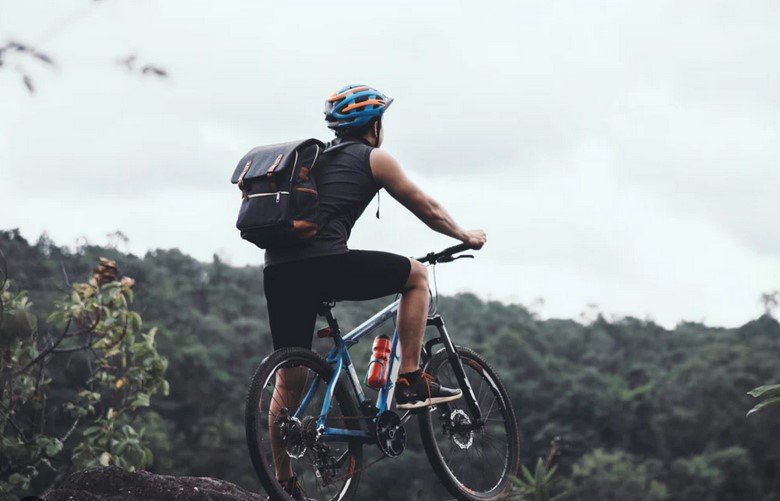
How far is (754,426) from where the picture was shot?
49.0 meters

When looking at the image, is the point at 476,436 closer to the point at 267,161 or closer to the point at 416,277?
the point at 416,277

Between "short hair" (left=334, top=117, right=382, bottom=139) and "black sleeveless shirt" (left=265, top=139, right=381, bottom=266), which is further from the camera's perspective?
"short hair" (left=334, top=117, right=382, bottom=139)

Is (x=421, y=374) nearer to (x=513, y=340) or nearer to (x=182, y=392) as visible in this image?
(x=182, y=392)

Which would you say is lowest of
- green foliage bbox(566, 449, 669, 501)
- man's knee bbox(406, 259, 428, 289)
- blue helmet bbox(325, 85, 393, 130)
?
green foliage bbox(566, 449, 669, 501)

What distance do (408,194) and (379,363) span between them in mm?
836

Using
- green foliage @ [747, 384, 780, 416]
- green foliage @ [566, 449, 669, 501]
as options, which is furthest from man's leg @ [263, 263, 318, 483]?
green foliage @ [566, 449, 669, 501]

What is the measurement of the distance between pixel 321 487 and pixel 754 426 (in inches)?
1819

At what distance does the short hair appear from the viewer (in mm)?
5406

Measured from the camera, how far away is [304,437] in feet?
17.1

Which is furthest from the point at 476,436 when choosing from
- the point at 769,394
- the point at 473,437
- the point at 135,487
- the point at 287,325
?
the point at 769,394

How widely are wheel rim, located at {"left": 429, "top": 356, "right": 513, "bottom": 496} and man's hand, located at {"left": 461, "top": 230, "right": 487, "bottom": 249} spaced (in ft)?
2.22

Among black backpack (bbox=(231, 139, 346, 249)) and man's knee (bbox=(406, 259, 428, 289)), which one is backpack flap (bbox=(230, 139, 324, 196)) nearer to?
black backpack (bbox=(231, 139, 346, 249))

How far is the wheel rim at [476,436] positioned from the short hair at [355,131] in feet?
4.14

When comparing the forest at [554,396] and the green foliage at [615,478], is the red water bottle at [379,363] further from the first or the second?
the green foliage at [615,478]
